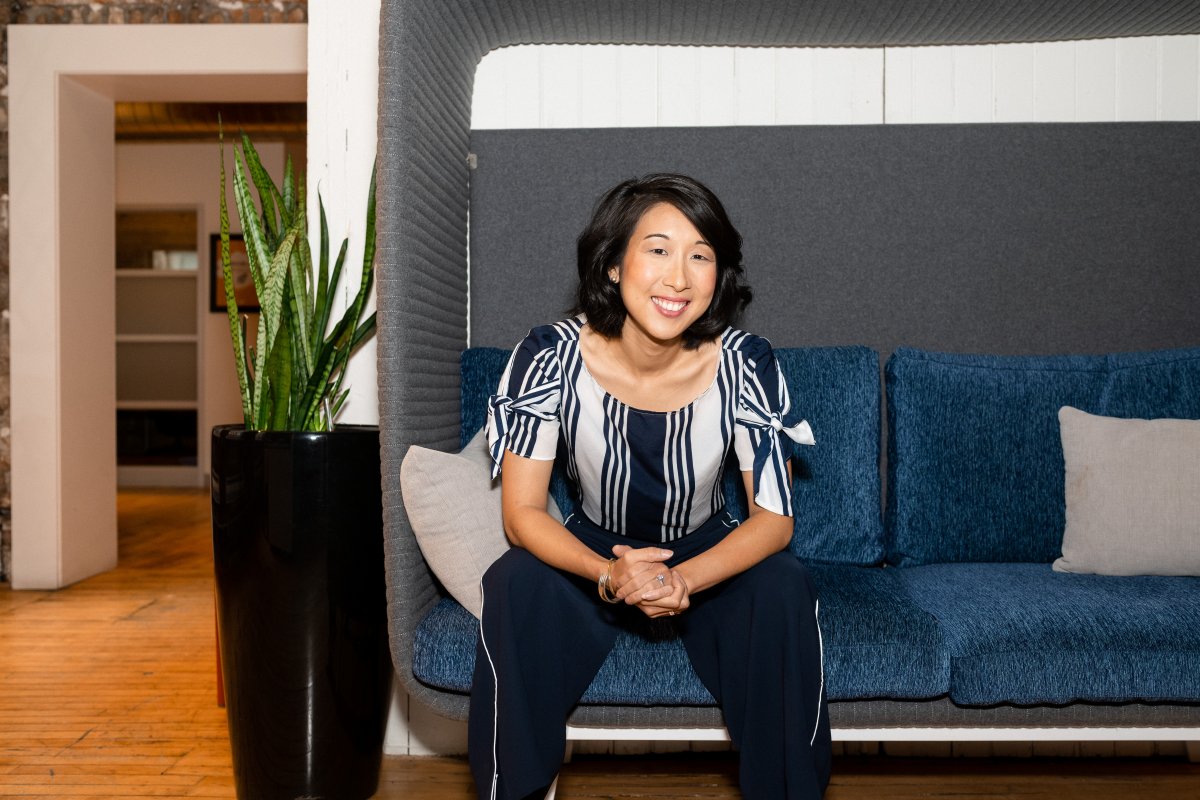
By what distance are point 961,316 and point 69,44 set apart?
12.1 ft

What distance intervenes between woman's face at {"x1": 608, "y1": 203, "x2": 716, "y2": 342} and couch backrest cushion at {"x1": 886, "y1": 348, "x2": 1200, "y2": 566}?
75 centimetres

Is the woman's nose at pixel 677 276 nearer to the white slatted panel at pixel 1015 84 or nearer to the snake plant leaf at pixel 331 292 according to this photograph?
the snake plant leaf at pixel 331 292

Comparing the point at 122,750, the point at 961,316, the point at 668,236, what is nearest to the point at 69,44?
the point at 122,750

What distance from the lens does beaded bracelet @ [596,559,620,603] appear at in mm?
1461

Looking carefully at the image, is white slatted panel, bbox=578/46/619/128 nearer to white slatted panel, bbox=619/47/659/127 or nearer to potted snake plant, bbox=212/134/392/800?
white slatted panel, bbox=619/47/659/127

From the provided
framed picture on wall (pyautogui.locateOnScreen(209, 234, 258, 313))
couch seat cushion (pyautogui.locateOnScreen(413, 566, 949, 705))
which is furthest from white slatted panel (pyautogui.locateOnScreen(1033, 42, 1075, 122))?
framed picture on wall (pyautogui.locateOnScreen(209, 234, 258, 313))

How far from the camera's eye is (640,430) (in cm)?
168

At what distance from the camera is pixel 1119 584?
179cm

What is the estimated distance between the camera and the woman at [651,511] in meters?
1.42

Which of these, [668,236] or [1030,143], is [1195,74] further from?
[668,236]

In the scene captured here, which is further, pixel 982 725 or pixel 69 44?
pixel 69 44

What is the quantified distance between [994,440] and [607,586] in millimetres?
1098

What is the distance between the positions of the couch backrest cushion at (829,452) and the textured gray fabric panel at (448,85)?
10 cm

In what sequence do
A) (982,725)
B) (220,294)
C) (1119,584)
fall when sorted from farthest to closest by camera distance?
(220,294)
(1119,584)
(982,725)
